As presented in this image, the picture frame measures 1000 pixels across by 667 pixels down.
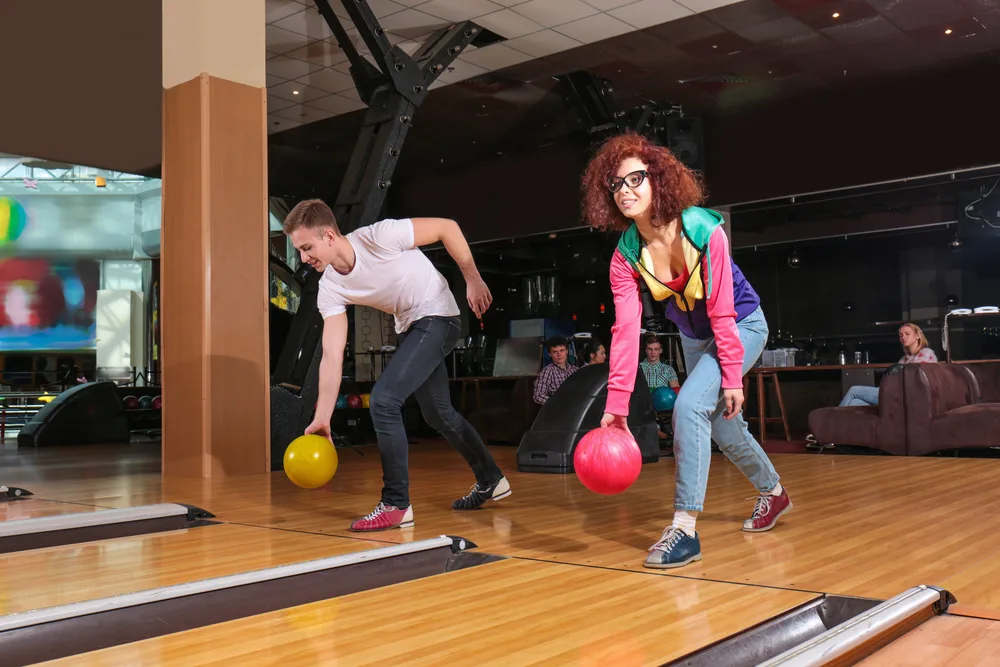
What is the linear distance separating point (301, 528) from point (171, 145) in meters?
3.83

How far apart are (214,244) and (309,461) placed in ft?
9.41

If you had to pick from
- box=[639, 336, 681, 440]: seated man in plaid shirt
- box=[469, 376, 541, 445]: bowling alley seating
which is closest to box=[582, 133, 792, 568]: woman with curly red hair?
box=[639, 336, 681, 440]: seated man in plaid shirt

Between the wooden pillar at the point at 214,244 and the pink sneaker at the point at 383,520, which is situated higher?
the wooden pillar at the point at 214,244

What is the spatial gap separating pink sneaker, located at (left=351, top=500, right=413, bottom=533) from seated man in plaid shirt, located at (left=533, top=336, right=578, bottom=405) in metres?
4.62

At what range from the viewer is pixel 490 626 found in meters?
2.12

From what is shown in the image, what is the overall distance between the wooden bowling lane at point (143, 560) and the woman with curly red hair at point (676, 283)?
1.12 meters

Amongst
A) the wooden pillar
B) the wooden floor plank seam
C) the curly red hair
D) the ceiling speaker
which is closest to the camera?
the wooden floor plank seam

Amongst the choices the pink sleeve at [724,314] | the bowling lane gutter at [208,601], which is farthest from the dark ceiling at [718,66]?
the bowling lane gutter at [208,601]

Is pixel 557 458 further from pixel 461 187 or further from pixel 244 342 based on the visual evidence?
pixel 461 187

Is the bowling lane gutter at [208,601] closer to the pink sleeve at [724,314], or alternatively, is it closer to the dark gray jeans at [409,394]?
the dark gray jeans at [409,394]

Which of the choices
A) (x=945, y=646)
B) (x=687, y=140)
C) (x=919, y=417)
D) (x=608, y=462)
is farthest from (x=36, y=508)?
(x=687, y=140)

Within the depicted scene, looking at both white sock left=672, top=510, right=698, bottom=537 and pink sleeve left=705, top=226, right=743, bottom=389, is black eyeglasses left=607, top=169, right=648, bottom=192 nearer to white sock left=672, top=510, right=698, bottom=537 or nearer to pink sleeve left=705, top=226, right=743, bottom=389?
pink sleeve left=705, top=226, right=743, bottom=389

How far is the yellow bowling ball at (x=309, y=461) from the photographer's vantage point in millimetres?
3850

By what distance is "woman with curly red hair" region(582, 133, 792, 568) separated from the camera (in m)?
2.81
